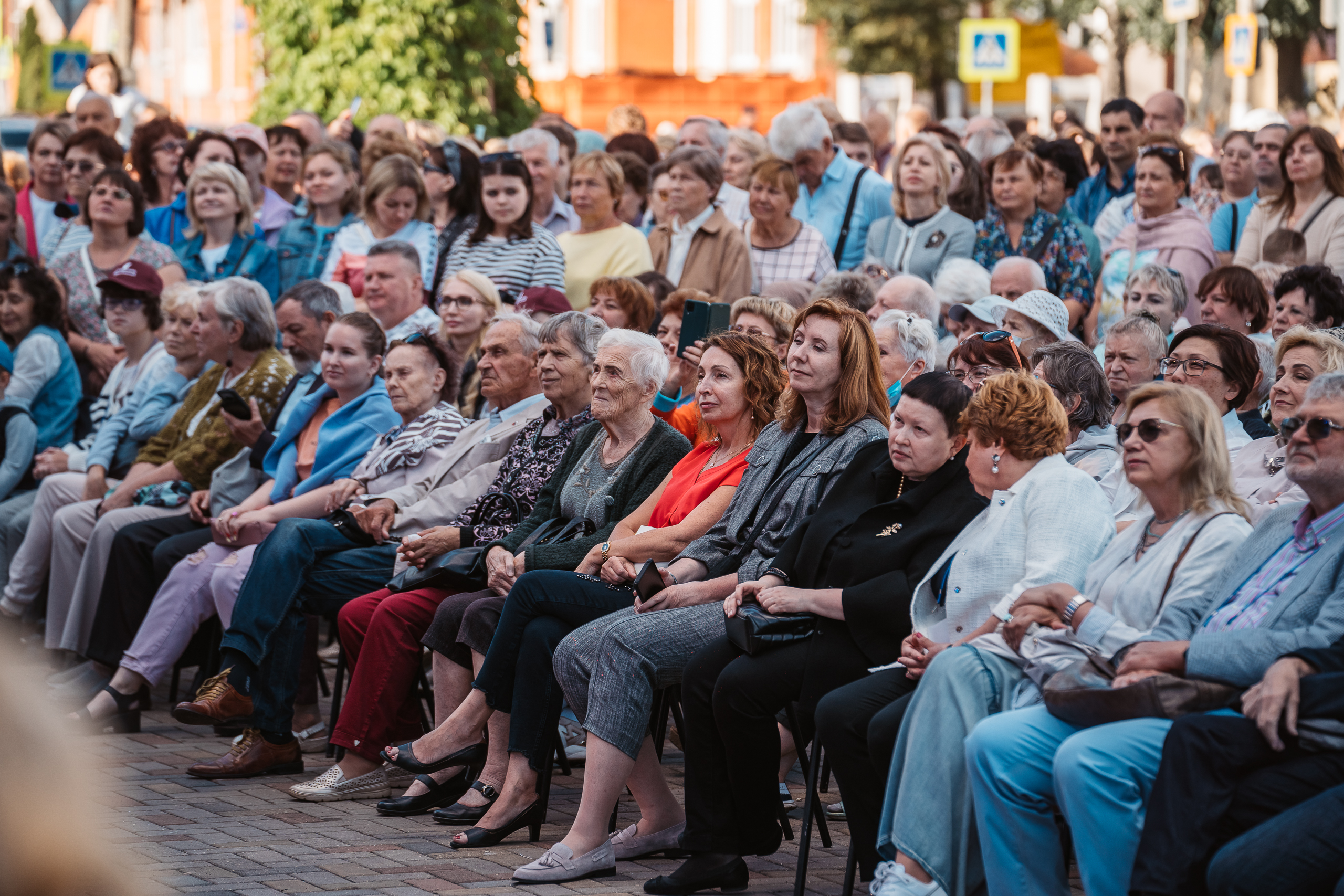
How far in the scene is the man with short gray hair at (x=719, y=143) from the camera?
1038 cm

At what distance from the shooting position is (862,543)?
510 cm

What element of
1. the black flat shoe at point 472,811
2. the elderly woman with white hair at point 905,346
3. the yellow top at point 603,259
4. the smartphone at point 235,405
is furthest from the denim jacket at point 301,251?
the black flat shoe at point 472,811

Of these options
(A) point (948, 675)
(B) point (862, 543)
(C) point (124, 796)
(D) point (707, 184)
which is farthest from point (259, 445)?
(A) point (948, 675)

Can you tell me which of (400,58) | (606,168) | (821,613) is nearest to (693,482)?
(821,613)

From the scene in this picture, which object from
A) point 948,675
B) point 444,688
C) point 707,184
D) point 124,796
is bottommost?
point 124,796

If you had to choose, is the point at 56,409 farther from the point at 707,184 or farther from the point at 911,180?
the point at 911,180

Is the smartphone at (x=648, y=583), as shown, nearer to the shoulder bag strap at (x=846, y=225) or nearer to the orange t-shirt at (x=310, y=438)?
the orange t-shirt at (x=310, y=438)

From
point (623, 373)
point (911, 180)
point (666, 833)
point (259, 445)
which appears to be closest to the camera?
point (666, 833)

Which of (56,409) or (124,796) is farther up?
(56,409)

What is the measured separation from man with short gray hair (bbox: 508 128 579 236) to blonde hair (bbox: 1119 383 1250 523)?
20.2 feet

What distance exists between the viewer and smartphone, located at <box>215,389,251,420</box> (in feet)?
25.7

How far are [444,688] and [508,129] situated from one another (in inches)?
448

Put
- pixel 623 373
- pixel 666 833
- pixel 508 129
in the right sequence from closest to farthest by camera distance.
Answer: pixel 666 833
pixel 623 373
pixel 508 129

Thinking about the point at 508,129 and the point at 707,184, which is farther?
the point at 508,129
